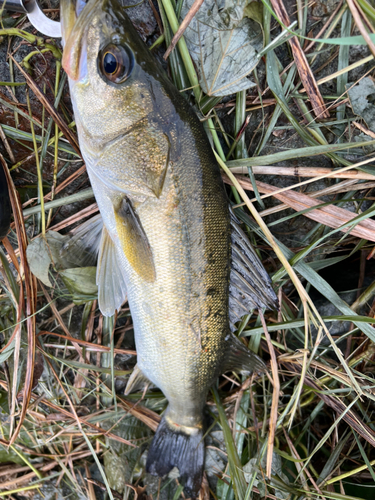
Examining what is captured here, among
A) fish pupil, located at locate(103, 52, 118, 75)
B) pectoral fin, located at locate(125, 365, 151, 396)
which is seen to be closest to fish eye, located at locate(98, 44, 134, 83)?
fish pupil, located at locate(103, 52, 118, 75)

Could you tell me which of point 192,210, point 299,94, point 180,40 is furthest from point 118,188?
point 299,94

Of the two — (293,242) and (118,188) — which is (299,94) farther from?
(118,188)

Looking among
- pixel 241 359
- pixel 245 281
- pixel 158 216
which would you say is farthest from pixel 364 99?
pixel 241 359

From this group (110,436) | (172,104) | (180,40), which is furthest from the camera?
(110,436)

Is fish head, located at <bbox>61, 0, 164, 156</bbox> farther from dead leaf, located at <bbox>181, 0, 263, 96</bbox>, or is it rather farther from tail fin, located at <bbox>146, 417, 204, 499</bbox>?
tail fin, located at <bbox>146, 417, 204, 499</bbox>

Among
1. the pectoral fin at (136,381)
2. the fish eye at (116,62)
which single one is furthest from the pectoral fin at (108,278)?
the fish eye at (116,62)

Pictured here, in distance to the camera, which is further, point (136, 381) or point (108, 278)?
point (136, 381)

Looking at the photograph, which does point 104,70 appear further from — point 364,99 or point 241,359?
point 241,359
